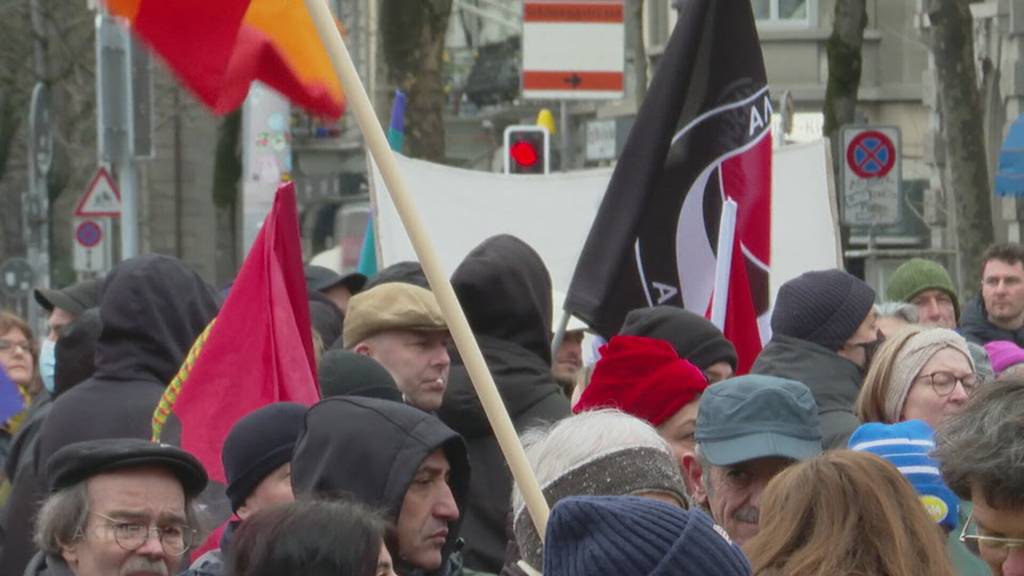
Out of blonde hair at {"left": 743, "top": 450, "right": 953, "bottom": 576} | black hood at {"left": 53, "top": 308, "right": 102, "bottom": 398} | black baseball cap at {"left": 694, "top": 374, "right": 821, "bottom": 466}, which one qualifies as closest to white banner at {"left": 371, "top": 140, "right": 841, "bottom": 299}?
black hood at {"left": 53, "top": 308, "right": 102, "bottom": 398}

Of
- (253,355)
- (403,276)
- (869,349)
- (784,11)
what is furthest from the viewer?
(784,11)

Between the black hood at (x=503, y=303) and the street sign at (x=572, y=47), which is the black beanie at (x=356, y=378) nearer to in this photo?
the black hood at (x=503, y=303)

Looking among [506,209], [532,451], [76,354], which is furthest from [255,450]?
[506,209]

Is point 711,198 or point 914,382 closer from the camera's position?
point 914,382

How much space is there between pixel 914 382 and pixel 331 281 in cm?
363

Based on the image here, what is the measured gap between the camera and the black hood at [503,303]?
6914mm

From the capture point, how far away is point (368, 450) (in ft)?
16.3

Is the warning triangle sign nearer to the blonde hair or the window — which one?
the window

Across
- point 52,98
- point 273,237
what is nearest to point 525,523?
point 273,237

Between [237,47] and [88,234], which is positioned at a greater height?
[237,47]

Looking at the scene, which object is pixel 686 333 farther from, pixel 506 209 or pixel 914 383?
pixel 506 209

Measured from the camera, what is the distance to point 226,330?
22.2 ft

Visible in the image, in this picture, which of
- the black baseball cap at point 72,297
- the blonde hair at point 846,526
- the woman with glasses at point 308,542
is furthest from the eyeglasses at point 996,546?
the black baseball cap at point 72,297

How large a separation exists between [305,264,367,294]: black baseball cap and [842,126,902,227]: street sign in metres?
8.91
